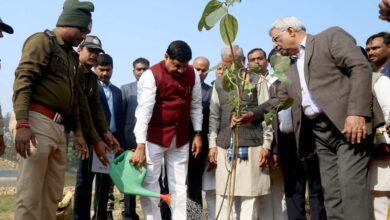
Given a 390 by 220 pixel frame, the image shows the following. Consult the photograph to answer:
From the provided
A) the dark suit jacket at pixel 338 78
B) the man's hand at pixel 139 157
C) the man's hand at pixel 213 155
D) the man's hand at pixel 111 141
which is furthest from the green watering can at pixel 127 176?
the dark suit jacket at pixel 338 78

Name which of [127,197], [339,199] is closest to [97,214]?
[127,197]

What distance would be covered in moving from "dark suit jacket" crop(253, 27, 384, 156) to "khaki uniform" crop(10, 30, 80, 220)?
1934 mm

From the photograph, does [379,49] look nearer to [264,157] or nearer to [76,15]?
[264,157]

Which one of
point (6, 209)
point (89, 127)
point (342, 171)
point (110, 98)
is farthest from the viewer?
point (6, 209)

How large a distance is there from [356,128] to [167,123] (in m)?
1.96

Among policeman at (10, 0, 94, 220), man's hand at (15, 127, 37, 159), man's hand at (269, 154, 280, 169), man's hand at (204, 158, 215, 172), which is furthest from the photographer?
man's hand at (204, 158, 215, 172)

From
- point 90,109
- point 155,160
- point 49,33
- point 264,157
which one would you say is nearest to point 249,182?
point 264,157

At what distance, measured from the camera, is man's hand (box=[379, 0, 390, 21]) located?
2.05 metres

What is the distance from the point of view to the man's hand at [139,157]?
3.92 m

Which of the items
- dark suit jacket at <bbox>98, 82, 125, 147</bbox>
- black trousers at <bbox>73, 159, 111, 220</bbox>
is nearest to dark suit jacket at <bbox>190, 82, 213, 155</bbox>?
dark suit jacket at <bbox>98, 82, 125, 147</bbox>

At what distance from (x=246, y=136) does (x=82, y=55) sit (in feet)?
6.87

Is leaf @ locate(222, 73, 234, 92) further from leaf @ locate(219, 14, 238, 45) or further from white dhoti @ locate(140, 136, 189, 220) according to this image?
white dhoti @ locate(140, 136, 189, 220)

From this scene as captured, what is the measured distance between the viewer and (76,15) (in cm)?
342

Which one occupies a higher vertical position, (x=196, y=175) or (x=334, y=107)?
(x=334, y=107)
